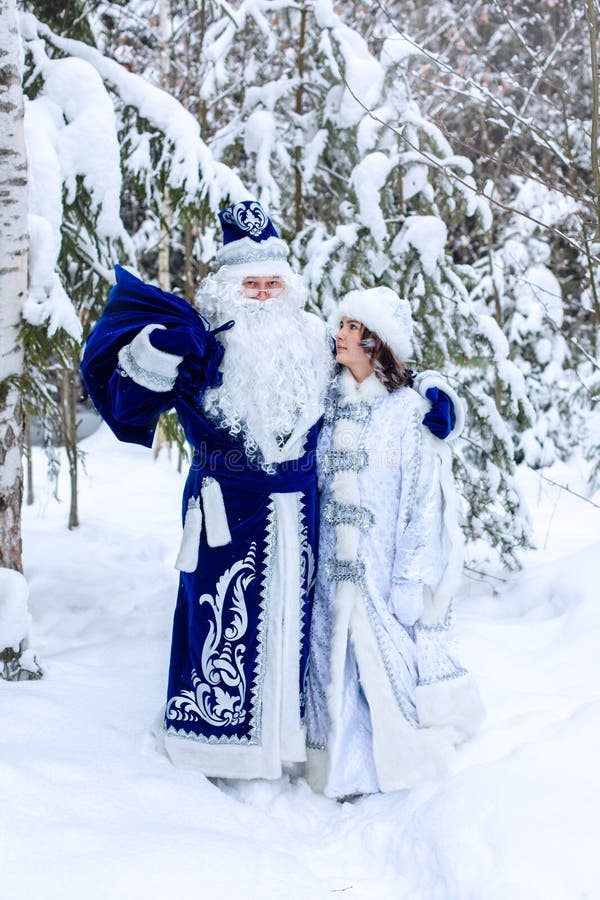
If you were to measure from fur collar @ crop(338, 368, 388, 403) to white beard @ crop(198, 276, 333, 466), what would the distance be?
12 cm

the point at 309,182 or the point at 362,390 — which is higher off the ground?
the point at 309,182

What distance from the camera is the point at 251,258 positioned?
2861 mm

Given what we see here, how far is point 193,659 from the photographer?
286 cm

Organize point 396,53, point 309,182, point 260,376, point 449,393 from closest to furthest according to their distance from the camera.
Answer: point 260,376 → point 449,393 → point 396,53 → point 309,182

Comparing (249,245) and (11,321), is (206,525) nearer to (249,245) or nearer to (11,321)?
(249,245)

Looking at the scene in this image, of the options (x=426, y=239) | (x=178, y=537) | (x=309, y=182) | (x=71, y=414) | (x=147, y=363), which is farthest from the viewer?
(x=71, y=414)

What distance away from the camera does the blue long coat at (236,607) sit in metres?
2.81

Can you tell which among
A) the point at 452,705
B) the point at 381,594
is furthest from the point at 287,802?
the point at 381,594

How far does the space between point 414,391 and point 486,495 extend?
1838 mm

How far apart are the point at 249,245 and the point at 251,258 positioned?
48 mm

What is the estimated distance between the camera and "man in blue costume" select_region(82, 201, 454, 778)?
111 inches

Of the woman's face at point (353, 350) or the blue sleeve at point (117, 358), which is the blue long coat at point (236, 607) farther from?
the woman's face at point (353, 350)

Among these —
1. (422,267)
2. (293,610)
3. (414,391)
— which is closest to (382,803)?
(293,610)

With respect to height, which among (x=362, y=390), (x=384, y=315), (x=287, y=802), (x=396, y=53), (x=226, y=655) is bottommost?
(x=287, y=802)
